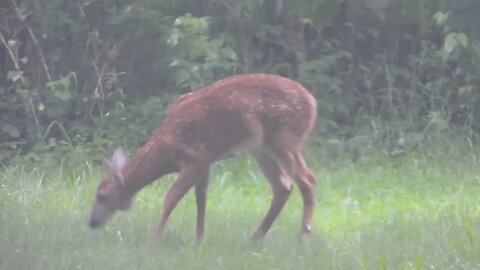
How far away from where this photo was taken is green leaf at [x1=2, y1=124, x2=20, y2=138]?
40.0ft

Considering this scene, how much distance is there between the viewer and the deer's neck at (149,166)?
8258 millimetres

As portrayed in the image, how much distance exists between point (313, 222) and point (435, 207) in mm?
911

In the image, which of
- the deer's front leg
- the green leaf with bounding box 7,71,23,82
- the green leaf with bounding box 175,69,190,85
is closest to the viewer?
the deer's front leg

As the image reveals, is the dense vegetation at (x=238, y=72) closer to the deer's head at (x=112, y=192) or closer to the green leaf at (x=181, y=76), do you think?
the green leaf at (x=181, y=76)

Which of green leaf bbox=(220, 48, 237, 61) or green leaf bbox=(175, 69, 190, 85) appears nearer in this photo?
green leaf bbox=(175, 69, 190, 85)

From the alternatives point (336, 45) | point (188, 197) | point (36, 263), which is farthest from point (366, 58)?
point (36, 263)

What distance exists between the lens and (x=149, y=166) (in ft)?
27.3

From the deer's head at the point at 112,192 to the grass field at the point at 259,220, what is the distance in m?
0.10

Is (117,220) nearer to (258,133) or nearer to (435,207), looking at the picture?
(258,133)

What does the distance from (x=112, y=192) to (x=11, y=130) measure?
408 centimetres

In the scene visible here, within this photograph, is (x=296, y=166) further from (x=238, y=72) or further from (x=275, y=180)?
(x=238, y=72)

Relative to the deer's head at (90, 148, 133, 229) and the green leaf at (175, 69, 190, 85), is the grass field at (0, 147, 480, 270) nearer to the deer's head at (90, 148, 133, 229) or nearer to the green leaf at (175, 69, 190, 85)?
the deer's head at (90, 148, 133, 229)

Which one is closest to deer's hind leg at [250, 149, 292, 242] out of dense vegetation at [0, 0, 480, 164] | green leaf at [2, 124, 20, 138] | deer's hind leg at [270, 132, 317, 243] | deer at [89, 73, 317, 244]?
deer at [89, 73, 317, 244]

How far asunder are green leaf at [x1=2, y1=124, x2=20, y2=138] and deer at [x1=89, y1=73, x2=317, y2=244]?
3906 millimetres
